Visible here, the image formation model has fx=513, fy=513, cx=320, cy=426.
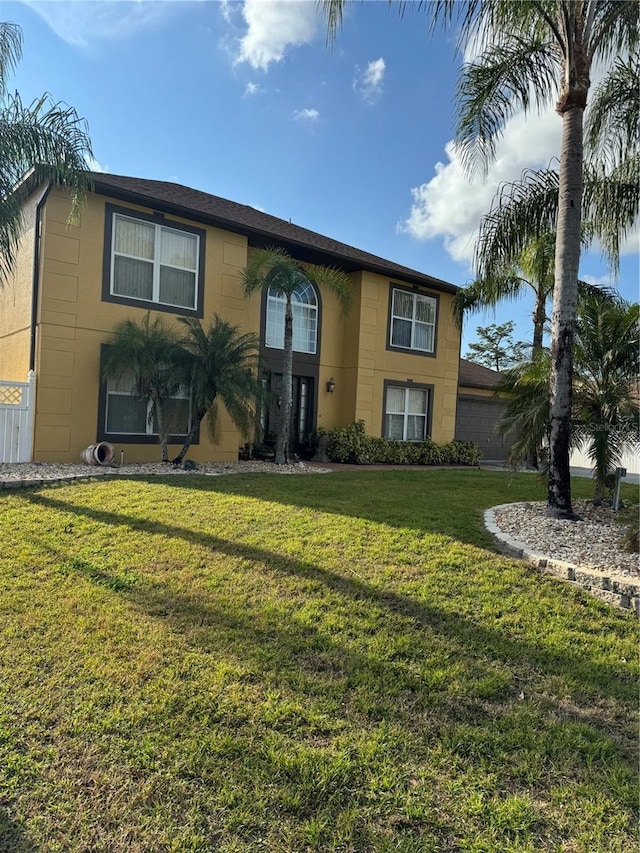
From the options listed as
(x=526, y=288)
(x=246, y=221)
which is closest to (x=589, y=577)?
(x=246, y=221)

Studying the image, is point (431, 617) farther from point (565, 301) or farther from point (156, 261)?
point (156, 261)

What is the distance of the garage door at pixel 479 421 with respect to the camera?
65.3 feet

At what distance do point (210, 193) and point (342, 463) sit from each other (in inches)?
367

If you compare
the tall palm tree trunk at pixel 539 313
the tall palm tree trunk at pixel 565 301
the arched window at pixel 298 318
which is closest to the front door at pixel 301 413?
the arched window at pixel 298 318

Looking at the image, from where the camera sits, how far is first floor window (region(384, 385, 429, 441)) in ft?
54.7

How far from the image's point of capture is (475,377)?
2144cm

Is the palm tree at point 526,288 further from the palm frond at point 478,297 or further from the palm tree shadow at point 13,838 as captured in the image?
the palm tree shadow at point 13,838

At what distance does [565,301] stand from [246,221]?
9368 mm

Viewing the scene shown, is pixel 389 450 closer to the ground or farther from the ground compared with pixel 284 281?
closer to the ground

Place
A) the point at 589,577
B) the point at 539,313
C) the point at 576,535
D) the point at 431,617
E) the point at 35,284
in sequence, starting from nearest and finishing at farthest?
the point at 431,617, the point at 589,577, the point at 576,535, the point at 35,284, the point at 539,313

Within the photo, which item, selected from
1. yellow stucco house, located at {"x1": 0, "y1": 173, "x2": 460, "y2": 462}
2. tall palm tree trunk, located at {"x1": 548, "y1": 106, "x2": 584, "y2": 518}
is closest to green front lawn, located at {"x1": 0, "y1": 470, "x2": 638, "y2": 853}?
tall palm tree trunk, located at {"x1": 548, "y1": 106, "x2": 584, "y2": 518}

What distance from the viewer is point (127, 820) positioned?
6.93ft

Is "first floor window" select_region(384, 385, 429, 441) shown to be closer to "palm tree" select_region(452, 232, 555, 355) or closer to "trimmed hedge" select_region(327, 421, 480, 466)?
"trimmed hedge" select_region(327, 421, 480, 466)

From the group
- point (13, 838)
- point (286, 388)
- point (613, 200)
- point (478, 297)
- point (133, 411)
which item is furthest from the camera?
point (478, 297)
